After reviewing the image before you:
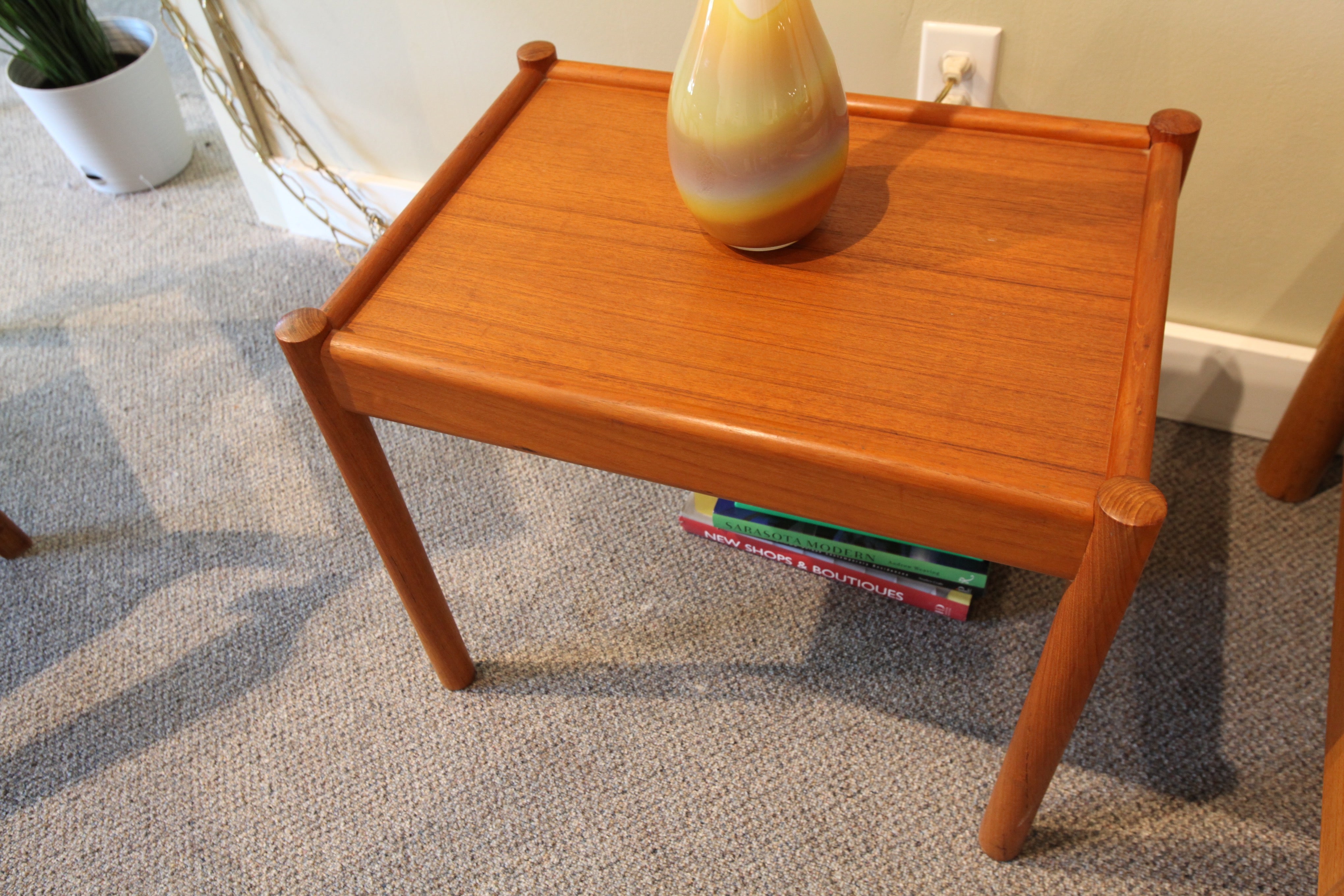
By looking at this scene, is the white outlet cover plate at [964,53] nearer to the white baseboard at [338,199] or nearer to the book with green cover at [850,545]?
the book with green cover at [850,545]

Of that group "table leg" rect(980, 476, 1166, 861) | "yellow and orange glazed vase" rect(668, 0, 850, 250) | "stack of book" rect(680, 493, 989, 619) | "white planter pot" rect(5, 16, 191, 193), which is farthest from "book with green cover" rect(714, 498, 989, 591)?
"white planter pot" rect(5, 16, 191, 193)

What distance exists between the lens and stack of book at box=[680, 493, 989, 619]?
93 cm

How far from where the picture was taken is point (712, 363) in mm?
635

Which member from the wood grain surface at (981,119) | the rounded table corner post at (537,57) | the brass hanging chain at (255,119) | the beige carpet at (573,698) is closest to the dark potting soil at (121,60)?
the brass hanging chain at (255,119)

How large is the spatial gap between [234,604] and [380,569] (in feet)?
0.50

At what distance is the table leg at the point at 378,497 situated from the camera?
67 cm

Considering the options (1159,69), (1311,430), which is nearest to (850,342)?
(1159,69)

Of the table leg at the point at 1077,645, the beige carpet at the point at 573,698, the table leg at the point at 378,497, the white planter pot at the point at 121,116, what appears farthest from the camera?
the white planter pot at the point at 121,116

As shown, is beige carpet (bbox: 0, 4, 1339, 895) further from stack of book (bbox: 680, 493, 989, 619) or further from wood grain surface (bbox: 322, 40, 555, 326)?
wood grain surface (bbox: 322, 40, 555, 326)

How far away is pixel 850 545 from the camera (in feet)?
3.11

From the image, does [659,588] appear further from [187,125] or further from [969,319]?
[187,125]

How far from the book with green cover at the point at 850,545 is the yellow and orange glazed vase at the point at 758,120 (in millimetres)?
318

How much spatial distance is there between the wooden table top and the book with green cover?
0.28 m

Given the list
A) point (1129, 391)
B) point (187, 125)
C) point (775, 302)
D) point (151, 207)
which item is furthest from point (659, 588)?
point (187, 125)
